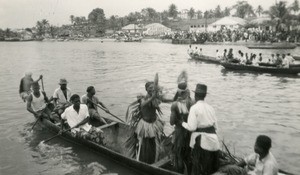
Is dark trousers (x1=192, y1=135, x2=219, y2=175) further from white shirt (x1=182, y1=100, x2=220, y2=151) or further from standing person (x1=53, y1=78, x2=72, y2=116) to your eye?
standing person (x1=53, y1=78, x2=72, y2=116)

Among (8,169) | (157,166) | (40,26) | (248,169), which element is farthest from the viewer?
(40,26)

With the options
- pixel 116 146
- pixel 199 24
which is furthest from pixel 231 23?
pixel 116 146

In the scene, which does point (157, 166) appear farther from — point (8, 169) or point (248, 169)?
point (8, 169)

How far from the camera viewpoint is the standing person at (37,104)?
11.0 meters

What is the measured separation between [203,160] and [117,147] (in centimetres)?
381

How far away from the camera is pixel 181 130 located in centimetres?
617

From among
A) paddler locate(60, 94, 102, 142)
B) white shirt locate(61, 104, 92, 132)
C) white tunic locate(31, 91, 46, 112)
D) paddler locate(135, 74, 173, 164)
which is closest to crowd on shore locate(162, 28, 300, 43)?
white tunic locate(31, 91, 46, 112)

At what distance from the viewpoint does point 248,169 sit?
5.80 m

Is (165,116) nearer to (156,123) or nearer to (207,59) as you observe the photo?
(156,123)

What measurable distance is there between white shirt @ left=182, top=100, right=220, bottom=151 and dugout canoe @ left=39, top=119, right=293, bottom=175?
80 centimetres

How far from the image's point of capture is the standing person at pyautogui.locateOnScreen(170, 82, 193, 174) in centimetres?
604

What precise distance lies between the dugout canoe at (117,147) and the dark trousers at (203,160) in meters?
0.18

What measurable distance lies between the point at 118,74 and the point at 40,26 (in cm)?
13266

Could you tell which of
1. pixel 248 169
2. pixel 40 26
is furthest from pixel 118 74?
pixel 40 26
